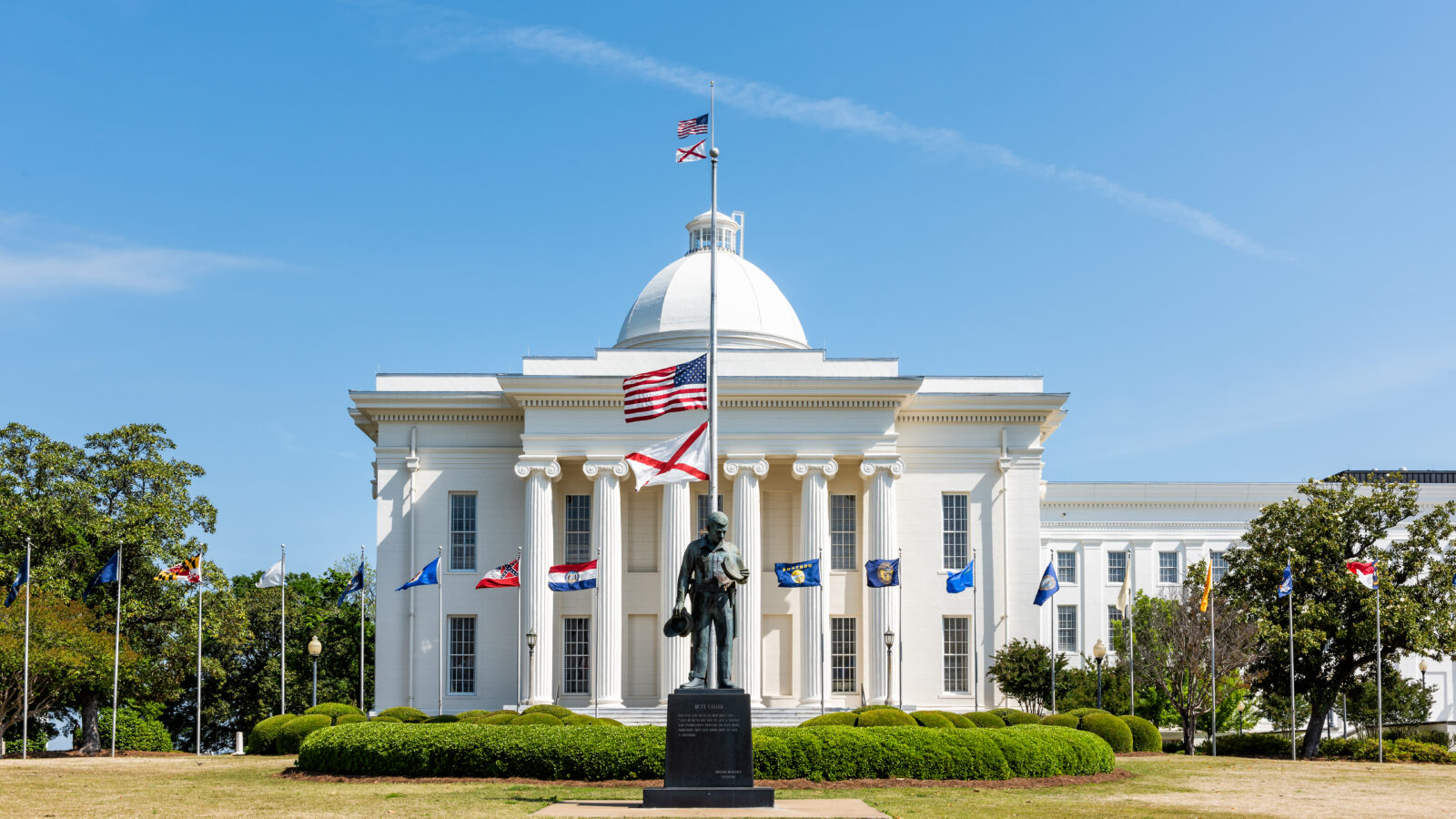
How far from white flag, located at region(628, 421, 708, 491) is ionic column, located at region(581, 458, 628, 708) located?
17407 mm

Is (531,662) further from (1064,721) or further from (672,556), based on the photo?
(1064,721)

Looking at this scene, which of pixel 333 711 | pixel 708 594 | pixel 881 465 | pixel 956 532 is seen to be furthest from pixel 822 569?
pixel 708 594

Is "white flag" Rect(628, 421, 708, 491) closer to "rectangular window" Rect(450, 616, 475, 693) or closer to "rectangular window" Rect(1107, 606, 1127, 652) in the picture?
"rectangular window" Rect(450, 616, 475, 693)

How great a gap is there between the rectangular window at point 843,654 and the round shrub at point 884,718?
1374cm

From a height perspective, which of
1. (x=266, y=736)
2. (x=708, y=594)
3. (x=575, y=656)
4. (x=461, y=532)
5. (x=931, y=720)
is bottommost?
(x=266, y=736)

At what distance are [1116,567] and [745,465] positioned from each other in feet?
88.6

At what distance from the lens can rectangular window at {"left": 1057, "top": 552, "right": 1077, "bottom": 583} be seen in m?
65.1

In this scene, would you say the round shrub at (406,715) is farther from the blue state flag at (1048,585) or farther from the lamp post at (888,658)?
the blue state flag at (1048,585)

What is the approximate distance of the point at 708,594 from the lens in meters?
21.2

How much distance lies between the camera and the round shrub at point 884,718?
32.6 m

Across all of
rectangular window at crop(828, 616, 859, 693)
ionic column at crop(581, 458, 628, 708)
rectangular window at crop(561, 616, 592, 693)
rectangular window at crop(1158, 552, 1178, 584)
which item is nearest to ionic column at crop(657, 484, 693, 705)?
ionic column at crop(581, 458, 628, 708)

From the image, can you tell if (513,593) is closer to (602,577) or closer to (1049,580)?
(602,577)

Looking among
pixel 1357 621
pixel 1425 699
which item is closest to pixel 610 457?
pixel 1357 621

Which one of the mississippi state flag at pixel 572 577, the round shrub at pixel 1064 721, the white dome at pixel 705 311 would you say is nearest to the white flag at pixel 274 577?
the mississippi state flag at pixel 572 577
